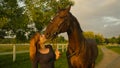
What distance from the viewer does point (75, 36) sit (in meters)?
5.43

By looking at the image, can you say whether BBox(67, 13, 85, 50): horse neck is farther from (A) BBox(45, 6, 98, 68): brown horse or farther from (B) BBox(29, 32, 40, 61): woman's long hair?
(B) BBox(29, 32, 40, 61): woman's long hair

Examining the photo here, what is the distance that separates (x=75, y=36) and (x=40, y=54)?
3.25 ft

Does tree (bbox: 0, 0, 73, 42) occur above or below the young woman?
above

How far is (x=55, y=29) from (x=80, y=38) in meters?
0.93

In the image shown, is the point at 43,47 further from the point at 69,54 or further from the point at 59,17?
the point at 59,17

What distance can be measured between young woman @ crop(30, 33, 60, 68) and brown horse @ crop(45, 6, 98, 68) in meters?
0.56

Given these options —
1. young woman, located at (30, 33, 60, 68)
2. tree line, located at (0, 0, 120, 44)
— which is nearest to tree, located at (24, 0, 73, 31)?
tree line, located at (0, 0, 120, 44)

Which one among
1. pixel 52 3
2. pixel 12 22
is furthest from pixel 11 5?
pixel 52 3

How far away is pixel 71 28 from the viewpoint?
529cm

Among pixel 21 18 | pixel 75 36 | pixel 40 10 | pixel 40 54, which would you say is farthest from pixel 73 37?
pixel 40 10

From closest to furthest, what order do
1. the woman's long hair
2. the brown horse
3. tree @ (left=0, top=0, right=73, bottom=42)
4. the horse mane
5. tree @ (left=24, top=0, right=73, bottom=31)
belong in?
the brown horse, the horse mane, the woman's long hair, tree @ (left=0, top=0, right=73, bottom=42), tree @ (left=24, top=0, right=73, bottom=31)

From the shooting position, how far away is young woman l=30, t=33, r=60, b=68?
5.65 meters

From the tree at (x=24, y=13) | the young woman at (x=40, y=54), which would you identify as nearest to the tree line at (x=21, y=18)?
the tree at (x=24, y=13)

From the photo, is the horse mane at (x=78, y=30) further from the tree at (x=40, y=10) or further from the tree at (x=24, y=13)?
the tree at (x=40, y=10)
